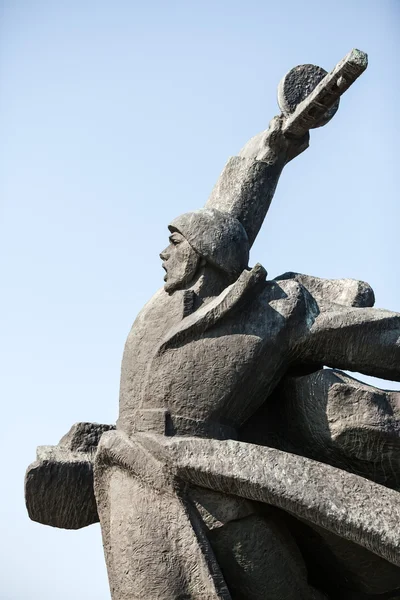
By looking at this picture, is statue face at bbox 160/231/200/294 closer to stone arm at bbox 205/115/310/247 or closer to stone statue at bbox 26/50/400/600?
stone statue at bbox 26/50/400/600

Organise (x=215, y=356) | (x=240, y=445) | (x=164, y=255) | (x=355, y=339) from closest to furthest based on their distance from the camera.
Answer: (x=240, y=445) < (x=215, y=356) < (x=355, y=339) < (x=164, y=255)

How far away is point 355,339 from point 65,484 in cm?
153

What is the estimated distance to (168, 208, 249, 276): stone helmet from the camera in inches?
187

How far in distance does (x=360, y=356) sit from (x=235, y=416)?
0.66 meters

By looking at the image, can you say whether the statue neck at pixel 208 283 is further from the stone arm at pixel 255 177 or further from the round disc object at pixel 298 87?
the round disc object at pixel 298 87

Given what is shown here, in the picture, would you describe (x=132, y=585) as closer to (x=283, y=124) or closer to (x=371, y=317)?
(x=371, y=317)

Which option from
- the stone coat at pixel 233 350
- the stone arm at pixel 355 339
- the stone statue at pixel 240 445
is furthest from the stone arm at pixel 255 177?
the stone arm at pixel 355 339

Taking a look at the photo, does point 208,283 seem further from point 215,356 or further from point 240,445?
point 240,445

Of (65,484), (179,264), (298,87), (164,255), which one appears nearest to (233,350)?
(179,264)

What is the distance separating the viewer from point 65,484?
15.7ft

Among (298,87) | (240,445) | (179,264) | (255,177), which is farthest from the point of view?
(298,87)

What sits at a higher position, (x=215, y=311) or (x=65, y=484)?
(x=215, y=311)

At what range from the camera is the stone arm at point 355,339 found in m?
4.68

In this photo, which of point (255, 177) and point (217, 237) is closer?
point (217, 237)
